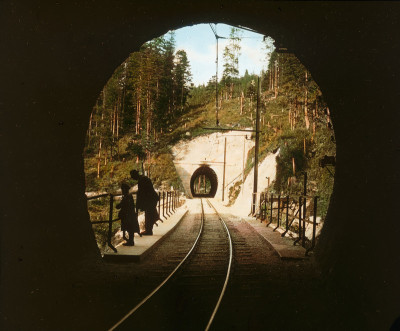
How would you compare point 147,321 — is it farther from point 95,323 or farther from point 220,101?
point 220,101

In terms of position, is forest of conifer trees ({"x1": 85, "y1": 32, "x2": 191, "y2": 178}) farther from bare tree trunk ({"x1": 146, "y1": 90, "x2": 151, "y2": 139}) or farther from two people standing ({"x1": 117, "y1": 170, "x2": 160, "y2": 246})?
two people standing ({"x1": 117, "y1": 170, "x2": 160, "y2": 246})

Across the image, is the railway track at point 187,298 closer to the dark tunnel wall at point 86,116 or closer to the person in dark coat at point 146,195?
the dark tunnel wall at point 86,116

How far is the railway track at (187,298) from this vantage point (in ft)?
16.2

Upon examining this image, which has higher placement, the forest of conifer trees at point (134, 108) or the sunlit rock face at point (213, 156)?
the forest of conifer trees at point (134, 108)

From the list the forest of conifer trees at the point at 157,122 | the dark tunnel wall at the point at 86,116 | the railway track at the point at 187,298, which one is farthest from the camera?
the forest of conifer trees at the point at 157,122

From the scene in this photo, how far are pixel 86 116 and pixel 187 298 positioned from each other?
4178 millimetres

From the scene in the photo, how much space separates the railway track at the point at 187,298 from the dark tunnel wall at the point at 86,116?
136 cm

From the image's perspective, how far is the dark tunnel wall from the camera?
5.11m

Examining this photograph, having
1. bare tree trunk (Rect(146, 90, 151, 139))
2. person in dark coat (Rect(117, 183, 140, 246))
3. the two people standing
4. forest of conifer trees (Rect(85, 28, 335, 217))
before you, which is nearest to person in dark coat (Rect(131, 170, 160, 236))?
the two people standing

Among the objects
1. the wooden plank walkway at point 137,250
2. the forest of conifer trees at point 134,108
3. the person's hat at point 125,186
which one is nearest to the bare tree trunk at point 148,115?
the forest of conifer trees at point 134,108

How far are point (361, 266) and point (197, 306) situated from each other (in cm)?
235

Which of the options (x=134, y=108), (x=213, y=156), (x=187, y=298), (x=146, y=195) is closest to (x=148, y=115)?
(x=134, y=108)

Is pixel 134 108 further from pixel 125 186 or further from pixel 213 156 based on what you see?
pixel 125 186

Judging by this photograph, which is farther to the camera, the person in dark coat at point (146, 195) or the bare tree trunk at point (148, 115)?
the bare tree trunk at point (148, 115)
